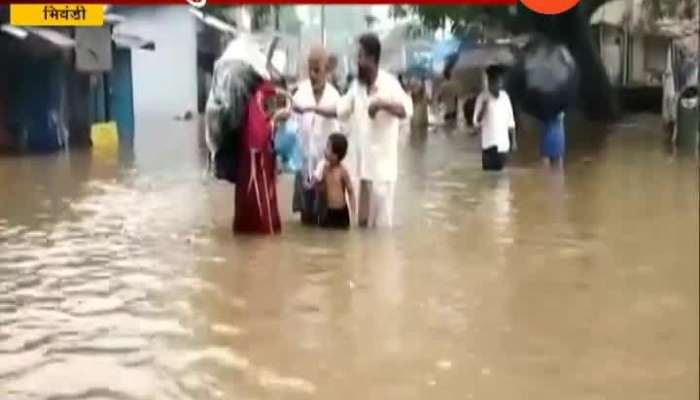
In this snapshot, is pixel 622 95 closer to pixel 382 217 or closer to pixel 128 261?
pixel 382 217

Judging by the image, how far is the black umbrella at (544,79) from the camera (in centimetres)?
473

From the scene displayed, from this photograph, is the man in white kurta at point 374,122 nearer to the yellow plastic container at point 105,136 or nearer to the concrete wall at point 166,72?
the concrete wall at point 166,72

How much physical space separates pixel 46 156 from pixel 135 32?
321 cm

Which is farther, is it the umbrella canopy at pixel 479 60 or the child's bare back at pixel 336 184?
the child's bare back at pixel 336 184

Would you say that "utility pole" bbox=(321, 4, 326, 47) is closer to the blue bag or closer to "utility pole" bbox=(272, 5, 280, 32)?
"utility pole" bbox=(272, 5, 280, 32)

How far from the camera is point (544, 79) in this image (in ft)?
18.1

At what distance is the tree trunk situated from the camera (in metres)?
3.79

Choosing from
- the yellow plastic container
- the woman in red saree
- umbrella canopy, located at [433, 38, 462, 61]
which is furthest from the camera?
the yellow plastic container

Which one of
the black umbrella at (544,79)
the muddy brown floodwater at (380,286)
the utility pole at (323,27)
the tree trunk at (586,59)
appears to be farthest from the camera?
the black umbrella at (544,79)

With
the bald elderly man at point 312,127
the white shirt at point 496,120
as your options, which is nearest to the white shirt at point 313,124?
the bald elderly man at point 312,127

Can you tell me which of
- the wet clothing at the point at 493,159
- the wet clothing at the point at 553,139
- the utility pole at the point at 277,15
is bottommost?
the wet clothing at the point at 493,159

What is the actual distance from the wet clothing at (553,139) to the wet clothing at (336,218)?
1271mm

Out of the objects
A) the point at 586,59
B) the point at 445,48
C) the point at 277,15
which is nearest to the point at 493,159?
the point at 445,48

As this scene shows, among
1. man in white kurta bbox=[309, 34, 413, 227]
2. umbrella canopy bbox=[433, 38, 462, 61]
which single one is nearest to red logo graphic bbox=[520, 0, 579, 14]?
umbrella canopy bbox=[433, 38, 462, 61]
